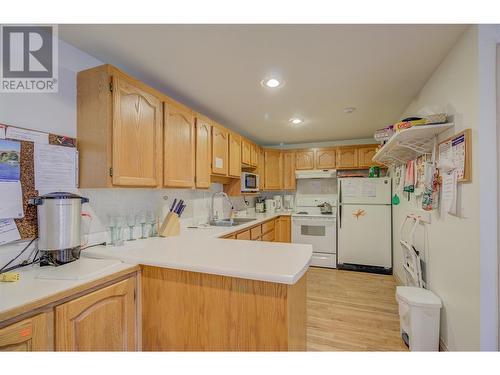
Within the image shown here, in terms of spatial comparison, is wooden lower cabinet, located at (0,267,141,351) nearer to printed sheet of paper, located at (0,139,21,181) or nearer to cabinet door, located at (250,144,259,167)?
printed sheet of paper, located at (0,139,21,181)

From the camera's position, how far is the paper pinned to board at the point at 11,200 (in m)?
1.21

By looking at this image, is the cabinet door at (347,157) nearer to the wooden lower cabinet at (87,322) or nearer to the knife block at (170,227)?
the knife block at (170,227)

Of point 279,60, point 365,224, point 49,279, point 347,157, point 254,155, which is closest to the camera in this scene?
point 49,279

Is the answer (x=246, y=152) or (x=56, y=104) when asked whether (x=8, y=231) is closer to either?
(x=56, y=104)

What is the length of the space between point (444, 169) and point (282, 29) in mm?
1430

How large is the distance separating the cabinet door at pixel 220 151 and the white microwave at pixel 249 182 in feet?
1.78

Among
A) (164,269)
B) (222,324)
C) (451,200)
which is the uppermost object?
(451,200)

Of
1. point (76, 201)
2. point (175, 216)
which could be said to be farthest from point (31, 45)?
point (175, 216)

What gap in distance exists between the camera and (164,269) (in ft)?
4.41

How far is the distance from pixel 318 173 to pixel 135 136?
3.29m

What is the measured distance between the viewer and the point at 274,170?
A: 448cm

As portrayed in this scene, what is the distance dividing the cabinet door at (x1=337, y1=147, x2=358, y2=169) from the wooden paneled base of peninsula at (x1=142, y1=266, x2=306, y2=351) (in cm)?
321

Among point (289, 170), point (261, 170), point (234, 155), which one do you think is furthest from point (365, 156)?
point (234, 155)
